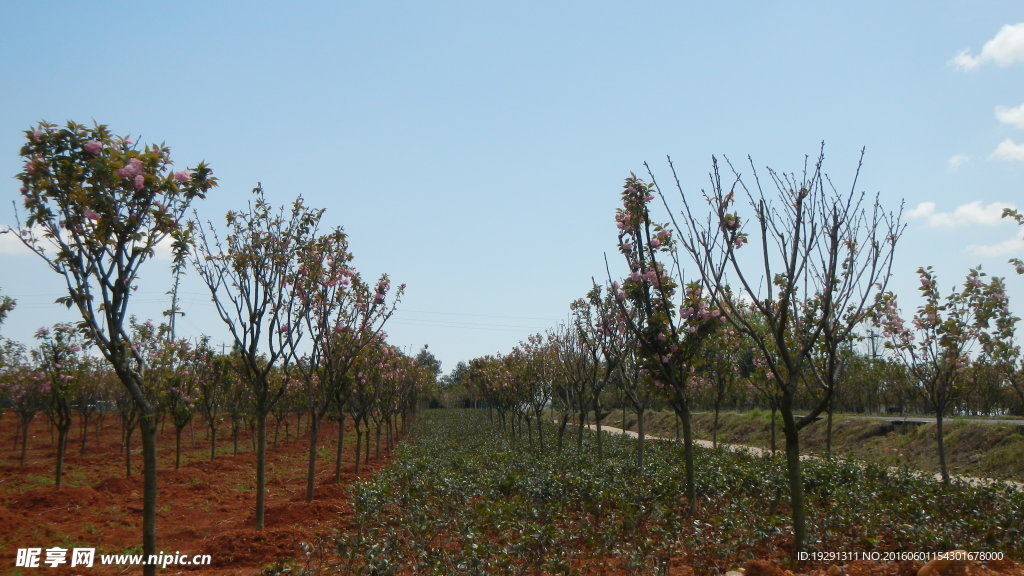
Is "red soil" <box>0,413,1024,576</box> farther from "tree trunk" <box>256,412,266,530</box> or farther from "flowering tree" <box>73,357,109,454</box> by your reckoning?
"flowering tree" <box>73,357,109,454</box>

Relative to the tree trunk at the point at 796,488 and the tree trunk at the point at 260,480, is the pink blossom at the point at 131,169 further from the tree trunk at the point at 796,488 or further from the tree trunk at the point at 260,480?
the tree trunk at the point at 796,488

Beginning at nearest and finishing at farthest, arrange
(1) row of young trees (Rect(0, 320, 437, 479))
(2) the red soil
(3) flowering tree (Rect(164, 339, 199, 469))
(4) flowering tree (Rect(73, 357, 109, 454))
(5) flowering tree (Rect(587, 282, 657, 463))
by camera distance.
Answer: (2) the red soil, (5) flowering tree (Rect(587, 282, 657, 463)), (1) row of young trees (Rect(0, 320, 437, 479)), (3) flowering tree (Rect(164, 339, 199, 469)), (4) flowering tree (Rect(73, 357, 109, 454))

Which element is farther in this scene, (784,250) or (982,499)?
(982,499)

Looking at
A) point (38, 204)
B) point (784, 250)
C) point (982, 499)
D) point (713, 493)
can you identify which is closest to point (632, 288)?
point (784, 250)

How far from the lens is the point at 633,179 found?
9.06m

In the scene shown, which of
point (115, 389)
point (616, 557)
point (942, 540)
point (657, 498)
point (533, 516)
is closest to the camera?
point (942, 540)

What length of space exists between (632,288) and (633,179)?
60.0 inches

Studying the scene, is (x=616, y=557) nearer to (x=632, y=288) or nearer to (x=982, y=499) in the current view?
(x=632, y=288)

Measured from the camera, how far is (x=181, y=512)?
12523 millimetres

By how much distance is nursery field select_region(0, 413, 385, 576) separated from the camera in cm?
849

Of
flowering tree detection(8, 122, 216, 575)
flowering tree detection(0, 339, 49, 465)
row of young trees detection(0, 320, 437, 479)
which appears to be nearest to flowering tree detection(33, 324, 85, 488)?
row of young trees detection(0, 320, 437, 479)

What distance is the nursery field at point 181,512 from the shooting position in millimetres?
8492

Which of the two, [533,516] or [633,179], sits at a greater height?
[633,179]

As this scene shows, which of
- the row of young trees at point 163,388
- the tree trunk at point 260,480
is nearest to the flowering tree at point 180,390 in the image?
the row of young trees at point 163,388
